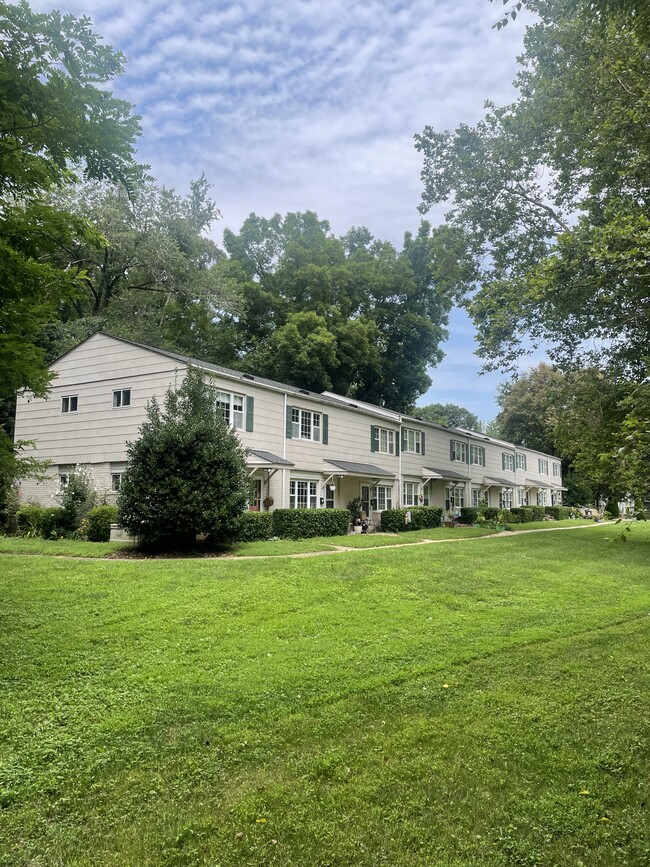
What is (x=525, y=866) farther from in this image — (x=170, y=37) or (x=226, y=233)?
(x=226, y=233)

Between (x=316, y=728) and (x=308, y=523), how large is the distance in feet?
47.4

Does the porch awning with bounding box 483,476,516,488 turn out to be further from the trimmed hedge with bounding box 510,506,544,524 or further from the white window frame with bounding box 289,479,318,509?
the white window frame with bounding box 289,479,318,509

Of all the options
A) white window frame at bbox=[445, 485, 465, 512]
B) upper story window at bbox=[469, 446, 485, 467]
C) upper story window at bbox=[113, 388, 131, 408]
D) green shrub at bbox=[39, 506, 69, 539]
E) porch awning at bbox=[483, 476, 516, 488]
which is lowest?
green shrub at bbox=[39, 506, 69, 539]

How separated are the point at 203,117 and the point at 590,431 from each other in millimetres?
13919

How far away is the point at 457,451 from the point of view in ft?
116

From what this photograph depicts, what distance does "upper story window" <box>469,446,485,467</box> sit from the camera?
36825mm

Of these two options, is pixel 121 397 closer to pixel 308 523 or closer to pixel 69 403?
pixel 69 403

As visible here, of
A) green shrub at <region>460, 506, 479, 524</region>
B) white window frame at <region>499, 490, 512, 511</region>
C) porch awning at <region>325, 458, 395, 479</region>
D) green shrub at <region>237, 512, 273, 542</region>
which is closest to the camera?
green shrub at <region>237, 512, 273, 542</region>

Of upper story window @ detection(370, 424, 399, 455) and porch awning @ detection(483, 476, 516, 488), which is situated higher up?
upper story window @ detection(370, 424, 399, 455)

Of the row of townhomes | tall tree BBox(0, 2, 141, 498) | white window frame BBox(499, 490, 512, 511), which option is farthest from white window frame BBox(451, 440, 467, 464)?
tall tree BBox(0, 2, 141, 498)

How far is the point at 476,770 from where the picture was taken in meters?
3.57

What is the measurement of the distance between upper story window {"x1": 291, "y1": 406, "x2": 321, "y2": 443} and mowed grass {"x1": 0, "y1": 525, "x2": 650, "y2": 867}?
13701 mm

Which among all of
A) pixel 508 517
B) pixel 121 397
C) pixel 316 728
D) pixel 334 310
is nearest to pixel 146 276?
pixel 334 310

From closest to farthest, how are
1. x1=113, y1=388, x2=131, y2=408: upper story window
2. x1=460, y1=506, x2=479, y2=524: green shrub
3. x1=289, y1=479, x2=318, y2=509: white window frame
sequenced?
x1=113, y1=388, x2=131, y2=408: upper story window < x1=289, y1=479, x2=318, y2=509: white window frame < x1=460, y1=506, x2=479, y2=524: green shrub
